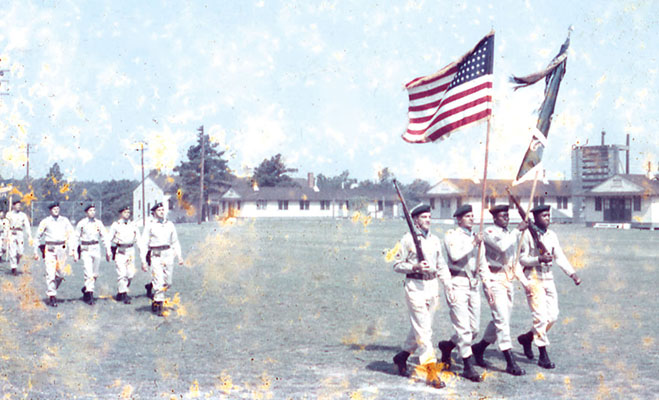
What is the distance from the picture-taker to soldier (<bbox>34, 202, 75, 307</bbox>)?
44.9 feet

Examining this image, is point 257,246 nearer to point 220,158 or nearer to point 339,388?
point 339,388

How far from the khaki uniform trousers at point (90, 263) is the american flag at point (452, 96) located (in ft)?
25.4

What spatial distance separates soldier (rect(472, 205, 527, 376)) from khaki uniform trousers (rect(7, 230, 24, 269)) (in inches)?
623

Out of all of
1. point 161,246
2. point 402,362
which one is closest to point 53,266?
point 161,246

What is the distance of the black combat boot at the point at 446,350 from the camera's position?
7855 mm

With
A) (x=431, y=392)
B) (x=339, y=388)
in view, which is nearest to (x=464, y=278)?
(x=431, y=392)

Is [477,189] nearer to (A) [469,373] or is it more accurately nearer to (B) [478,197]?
(B) [478,197]

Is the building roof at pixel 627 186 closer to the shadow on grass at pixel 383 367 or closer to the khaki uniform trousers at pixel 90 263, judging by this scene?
the khaki uniform trousers at pixel 90 263

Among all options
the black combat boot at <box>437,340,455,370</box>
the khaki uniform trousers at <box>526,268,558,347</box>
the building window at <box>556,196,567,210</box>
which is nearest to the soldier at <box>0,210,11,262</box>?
the black combat boot at <box>437,340,455,370</box>

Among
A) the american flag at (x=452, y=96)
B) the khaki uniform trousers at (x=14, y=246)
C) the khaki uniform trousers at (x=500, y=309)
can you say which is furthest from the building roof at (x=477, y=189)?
the khaki uniform trousers at (x=500, y=309)

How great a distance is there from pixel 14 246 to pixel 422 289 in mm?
16000

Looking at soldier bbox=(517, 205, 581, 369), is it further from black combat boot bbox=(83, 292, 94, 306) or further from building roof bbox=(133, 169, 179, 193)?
building roof bbox=(133, 169, 179, 193)

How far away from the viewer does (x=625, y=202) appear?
5444 centimetres

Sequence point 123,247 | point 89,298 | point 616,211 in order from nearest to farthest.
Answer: point 89,298 < point 123,247 < point 616,211
